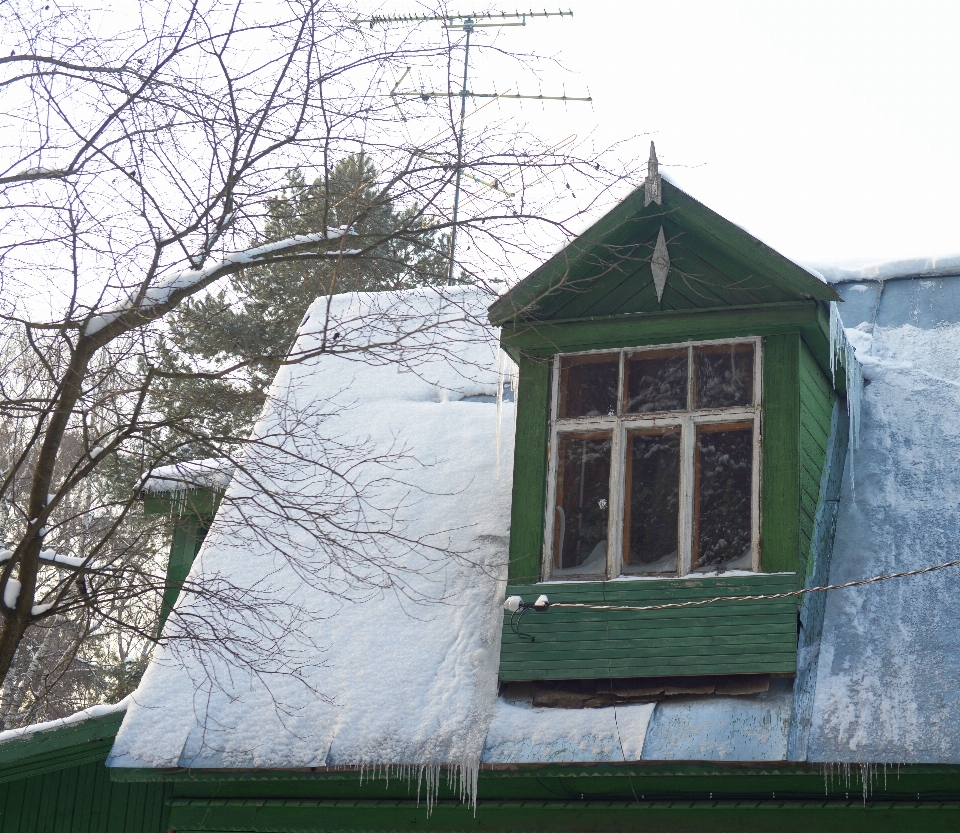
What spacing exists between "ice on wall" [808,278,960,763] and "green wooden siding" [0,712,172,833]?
4788mm

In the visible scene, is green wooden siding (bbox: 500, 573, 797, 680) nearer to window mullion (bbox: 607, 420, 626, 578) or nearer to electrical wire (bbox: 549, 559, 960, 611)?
electrical wire (bbox: 549, 559, 960, 611)

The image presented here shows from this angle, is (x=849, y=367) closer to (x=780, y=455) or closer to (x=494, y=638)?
(x=780, y=455)

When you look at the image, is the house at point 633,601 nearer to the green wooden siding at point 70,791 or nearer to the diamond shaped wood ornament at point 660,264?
the diamond shaped wood ornament at point 660,264

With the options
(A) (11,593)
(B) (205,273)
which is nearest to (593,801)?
(A) (11,593)

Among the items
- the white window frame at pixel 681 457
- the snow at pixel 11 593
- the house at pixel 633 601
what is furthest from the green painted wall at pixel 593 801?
the snow at pixel 11 593

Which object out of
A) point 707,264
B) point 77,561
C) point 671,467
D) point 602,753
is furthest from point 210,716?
point 707,264

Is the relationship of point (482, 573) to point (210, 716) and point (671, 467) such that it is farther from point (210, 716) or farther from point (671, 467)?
point (210, 716)

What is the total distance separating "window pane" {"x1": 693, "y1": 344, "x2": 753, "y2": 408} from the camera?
22.8ft

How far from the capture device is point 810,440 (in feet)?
22.8

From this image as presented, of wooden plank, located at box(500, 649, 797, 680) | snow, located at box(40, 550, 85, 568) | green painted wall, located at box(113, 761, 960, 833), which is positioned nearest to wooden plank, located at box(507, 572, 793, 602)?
wooden plank, located at box(500, 649, 797, 680)

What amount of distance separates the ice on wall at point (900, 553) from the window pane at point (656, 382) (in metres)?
1.21

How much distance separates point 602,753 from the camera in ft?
19.9

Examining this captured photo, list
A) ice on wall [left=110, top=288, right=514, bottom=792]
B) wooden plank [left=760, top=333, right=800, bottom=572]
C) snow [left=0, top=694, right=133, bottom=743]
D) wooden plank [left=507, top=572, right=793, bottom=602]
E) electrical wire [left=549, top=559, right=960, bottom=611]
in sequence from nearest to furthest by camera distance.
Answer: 1. electrical wire [left=549, top=559, right=960, bottom=611]
2. wooden plank [left=507, top=572, right=793, bottom=602]
3. wooden plank [left=760, top=333, right=800, bottom=572]
4. ice on wall [left=110, top=288, right=514, bottom=792]
5. snow [left=0, top=694, right=133, bottom=743]

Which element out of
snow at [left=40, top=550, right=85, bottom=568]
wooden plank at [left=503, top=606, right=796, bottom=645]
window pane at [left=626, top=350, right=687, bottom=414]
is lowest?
wooden plank at [left=503, top=606, right=796, bottom=645]
